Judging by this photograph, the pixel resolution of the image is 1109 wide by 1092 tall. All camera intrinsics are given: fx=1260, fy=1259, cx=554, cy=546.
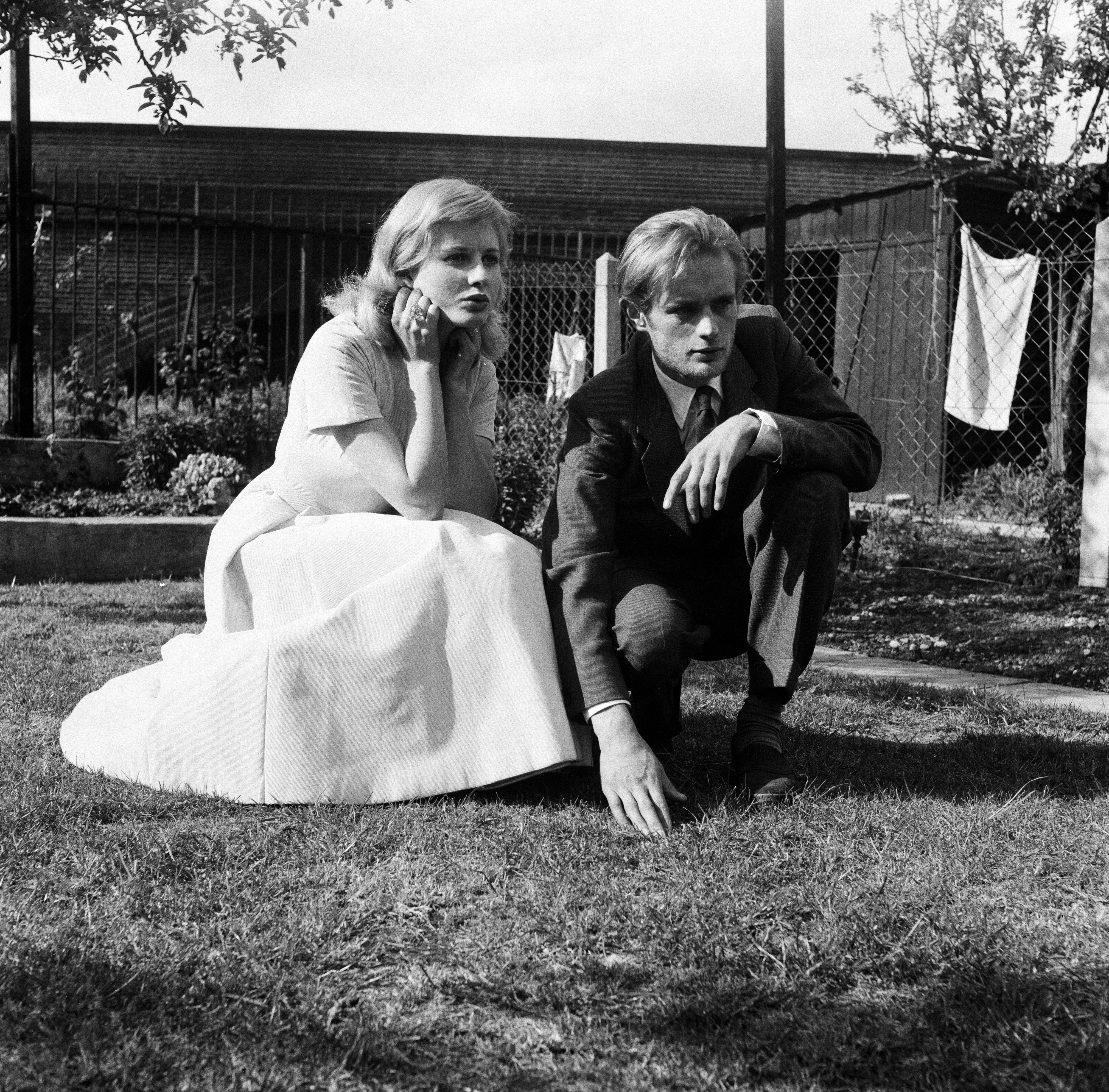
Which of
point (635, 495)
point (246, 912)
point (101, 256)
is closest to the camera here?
point (246, 912)

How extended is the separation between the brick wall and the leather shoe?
1723cm

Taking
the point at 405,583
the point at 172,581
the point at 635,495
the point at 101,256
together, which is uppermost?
the point at 101,256

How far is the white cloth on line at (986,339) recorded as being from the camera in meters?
9.72

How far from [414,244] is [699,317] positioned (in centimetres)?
71

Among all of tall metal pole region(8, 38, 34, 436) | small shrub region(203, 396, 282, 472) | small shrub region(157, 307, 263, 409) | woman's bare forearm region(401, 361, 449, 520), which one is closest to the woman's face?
woman's bare forearm region(401, 361, 449, 520)

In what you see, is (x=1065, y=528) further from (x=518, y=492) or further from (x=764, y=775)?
(x=764, y=775)

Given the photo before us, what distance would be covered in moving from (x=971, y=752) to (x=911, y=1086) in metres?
1.85

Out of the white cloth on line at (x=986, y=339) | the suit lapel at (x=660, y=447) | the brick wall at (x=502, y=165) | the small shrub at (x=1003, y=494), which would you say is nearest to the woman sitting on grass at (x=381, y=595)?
the suit lapel at (x=660, y=447)

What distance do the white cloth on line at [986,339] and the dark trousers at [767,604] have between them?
296 inches

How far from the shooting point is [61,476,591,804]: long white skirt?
9.05 feet

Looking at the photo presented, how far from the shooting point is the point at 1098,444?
19.4ft

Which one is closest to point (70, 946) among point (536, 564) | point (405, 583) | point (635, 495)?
point (405, 583)

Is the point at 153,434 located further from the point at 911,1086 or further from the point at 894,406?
the point at 911,1086

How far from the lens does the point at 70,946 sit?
2.02 m
